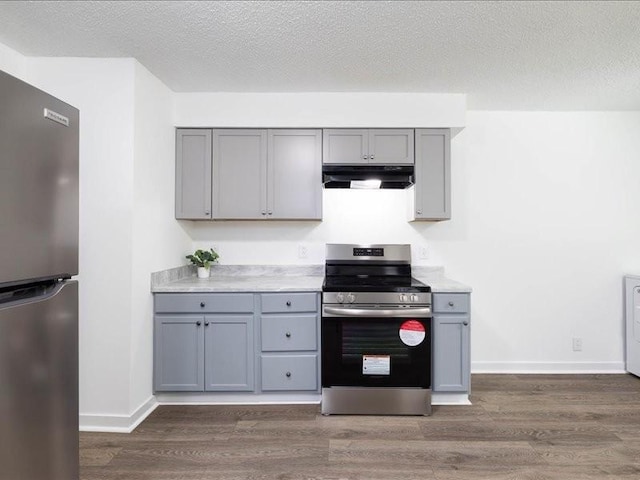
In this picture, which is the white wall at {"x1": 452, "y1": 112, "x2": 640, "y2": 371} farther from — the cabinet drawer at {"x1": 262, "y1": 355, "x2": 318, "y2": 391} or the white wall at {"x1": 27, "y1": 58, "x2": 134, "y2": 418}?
the white wall at {"x1": 27, "y1": 58, "x2": 134, "y2": 418}

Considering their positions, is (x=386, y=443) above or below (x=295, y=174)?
below

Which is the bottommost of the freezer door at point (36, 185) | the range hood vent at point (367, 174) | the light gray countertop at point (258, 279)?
the light gray countertop at point (258, 279)

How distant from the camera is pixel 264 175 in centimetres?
306

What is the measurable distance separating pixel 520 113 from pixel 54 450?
393 cm

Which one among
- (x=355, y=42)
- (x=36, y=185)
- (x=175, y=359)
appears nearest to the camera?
(x=36, y=185)

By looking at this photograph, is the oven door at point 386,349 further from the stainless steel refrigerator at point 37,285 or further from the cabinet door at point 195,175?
the stainless steel refrigerator at point 37,285

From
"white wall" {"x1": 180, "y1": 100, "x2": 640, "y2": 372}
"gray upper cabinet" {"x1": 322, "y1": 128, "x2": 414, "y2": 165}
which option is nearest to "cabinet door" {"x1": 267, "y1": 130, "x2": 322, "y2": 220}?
"gray upper cabinet" {"x1": 322, "y1": 128, "x2": 414, "y2": 165}

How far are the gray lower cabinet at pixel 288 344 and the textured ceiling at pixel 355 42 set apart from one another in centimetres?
163

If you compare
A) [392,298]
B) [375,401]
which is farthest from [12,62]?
[375,401]

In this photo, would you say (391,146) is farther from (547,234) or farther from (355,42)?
(547,234)

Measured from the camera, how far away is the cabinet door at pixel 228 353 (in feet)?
8.87

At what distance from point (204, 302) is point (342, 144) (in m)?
1.63

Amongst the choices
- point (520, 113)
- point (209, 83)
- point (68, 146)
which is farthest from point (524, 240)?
point (68, 146)

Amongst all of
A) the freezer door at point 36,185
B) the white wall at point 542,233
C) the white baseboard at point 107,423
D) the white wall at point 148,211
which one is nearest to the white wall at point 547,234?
the white wall at point 542,233
